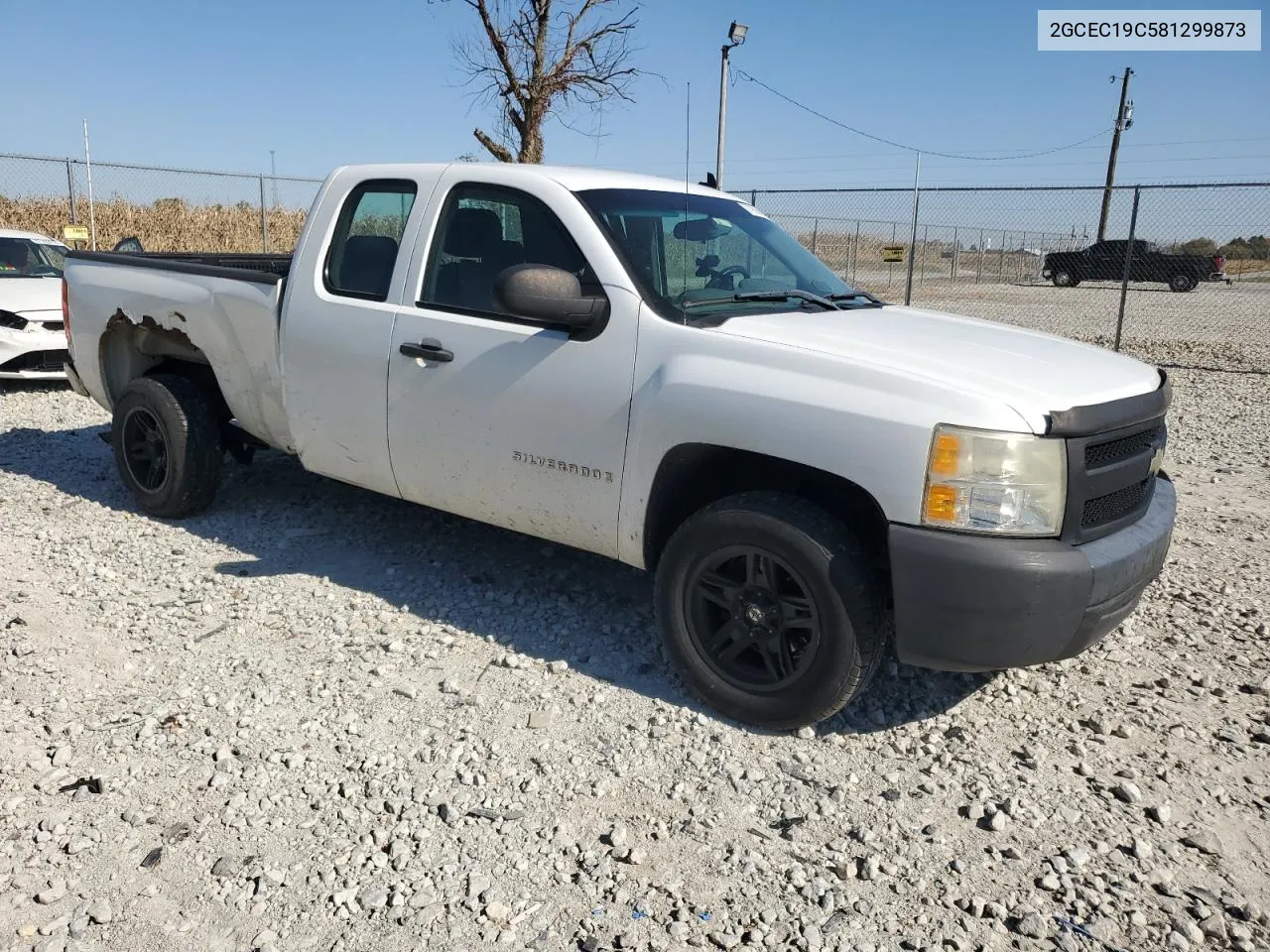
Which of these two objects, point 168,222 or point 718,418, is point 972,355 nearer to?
point 718,418

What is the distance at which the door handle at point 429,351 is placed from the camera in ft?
13.4

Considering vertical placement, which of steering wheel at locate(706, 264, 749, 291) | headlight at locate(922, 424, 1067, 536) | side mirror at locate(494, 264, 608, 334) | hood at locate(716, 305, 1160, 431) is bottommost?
headlight at locate(922, 424, 1067, 536)

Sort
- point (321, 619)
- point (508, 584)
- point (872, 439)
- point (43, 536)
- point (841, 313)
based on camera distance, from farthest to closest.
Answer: point (43, 536)
point (508, 584)
point (321, 619)
point (841, 313)
point (872, 439)

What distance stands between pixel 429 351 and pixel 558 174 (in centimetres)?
89

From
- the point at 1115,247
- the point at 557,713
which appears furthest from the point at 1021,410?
the point at 1115,247

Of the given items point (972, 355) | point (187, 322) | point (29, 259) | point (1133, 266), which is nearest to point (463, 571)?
point (187, 322)

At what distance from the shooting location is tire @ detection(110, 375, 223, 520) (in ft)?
17.8

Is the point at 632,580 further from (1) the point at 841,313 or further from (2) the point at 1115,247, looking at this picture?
(2) the point at 1115,247

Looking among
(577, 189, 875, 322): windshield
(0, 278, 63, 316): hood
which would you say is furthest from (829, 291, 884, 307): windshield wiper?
(0, 278, 63, 316): hood

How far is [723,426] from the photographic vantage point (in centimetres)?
336

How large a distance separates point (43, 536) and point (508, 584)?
257 cm

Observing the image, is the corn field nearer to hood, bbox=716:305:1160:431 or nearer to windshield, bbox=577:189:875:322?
windshield, bbox=577:189:875:322

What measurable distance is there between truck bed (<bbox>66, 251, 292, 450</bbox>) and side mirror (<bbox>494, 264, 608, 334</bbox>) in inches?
68.8

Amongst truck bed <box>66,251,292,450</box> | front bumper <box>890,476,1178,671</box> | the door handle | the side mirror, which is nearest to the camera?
front bumper <box>890,476,1178,671</box>
